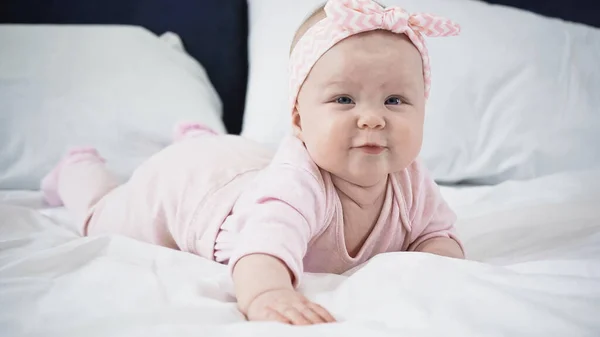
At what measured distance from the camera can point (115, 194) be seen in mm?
1217

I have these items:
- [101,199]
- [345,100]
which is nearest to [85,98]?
[101,199]

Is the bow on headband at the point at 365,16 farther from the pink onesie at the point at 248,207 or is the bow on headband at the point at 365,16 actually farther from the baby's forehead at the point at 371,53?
the pink onesie at the point at 248,207

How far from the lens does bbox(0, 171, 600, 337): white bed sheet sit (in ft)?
1.99

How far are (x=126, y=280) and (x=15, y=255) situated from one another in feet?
0.71

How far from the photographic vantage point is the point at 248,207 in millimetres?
871

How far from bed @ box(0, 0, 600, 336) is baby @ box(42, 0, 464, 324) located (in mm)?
64

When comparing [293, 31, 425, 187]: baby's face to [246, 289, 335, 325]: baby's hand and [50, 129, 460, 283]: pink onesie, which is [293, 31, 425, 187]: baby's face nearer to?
[50, 129, 460, 283]: pink onesie

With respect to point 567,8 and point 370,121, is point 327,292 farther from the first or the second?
point 567,8

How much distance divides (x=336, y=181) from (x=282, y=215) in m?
0.15

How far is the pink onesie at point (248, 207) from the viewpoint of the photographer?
81 centimetres

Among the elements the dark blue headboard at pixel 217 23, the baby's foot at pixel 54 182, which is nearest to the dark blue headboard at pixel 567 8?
the dark blue headboard at pixel 217 23

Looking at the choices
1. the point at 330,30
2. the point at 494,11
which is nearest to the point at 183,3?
the point at 494,11

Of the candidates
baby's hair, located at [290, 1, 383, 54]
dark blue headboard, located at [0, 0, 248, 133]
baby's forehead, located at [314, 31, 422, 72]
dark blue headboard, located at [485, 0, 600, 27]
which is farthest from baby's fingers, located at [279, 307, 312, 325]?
dark blue headboard, located at [485, 0, 600, 27]

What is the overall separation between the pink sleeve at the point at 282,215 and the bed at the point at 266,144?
6 centimetres
